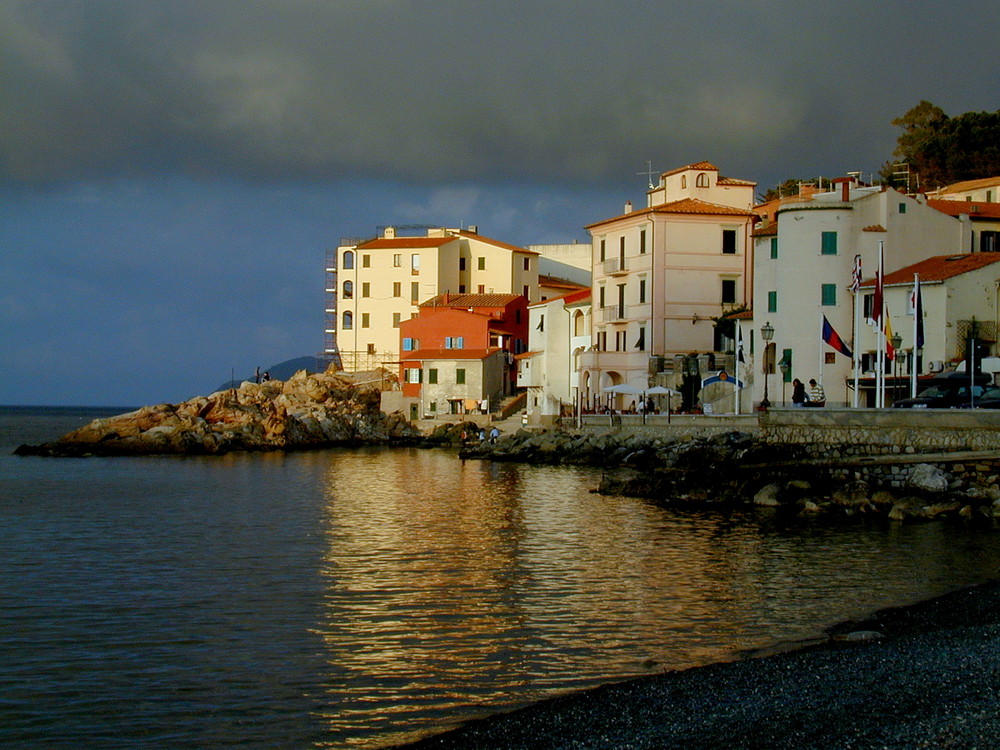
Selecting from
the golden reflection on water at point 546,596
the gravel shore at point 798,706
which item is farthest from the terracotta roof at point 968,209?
the gravel shore at point 798,706

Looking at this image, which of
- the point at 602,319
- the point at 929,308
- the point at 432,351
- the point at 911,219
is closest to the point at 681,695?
the point at 929,308

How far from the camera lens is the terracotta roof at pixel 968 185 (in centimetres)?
7681

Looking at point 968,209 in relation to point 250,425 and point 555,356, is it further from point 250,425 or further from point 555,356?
point 250,425

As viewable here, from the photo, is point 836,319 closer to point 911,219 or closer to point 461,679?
point 911,219

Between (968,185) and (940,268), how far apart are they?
3192 centimetres

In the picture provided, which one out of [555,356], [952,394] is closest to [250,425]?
[555,356]

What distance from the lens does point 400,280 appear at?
334ft

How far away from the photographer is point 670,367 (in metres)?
69.1

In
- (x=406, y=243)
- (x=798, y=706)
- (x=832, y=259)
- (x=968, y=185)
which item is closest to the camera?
(x=798, y=706)

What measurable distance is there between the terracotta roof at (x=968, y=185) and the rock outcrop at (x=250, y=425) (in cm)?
4112

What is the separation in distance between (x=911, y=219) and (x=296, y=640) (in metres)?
45.0

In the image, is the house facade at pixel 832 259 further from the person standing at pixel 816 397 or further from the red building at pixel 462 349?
the red building at pixel 462 349

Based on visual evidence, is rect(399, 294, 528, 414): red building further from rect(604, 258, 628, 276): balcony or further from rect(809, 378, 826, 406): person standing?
rect(809, 378, 826, 406): person standing

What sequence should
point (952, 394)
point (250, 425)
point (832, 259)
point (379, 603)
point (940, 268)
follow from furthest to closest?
point (250, 425)
point (832, 259)
point (940, 268)
point (952, 394)
point (379, 603)
